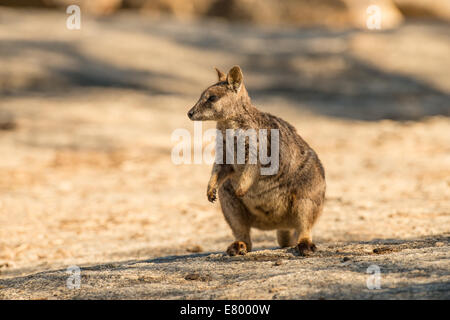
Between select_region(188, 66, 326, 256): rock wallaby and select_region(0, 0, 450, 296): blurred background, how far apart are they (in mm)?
963

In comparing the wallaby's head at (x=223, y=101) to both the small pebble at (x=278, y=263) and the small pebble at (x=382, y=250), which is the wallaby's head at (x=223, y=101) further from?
the small pebble at (x=382, y=250)

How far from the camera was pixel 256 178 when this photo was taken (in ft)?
→ 17.2

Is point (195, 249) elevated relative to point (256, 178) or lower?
lower

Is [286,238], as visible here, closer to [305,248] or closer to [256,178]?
[305,248]

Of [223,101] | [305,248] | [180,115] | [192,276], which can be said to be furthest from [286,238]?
[180,115]

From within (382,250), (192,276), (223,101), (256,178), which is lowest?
(192,276)

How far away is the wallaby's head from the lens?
5359mm

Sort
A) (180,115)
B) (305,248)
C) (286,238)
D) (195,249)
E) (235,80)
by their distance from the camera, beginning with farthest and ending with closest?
(180,115) < (195,249) < (286,238) < (235,80) < (305,248)

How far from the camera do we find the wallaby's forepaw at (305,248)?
5.12m

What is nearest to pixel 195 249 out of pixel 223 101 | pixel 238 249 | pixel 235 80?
pixel 238 249

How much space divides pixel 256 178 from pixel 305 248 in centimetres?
66

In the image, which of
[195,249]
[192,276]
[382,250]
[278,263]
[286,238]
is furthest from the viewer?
[195,249]

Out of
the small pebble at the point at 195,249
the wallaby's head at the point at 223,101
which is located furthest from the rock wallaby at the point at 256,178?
the small pebble at the point at 195,249

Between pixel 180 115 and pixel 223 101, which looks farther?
pixel 180 115
